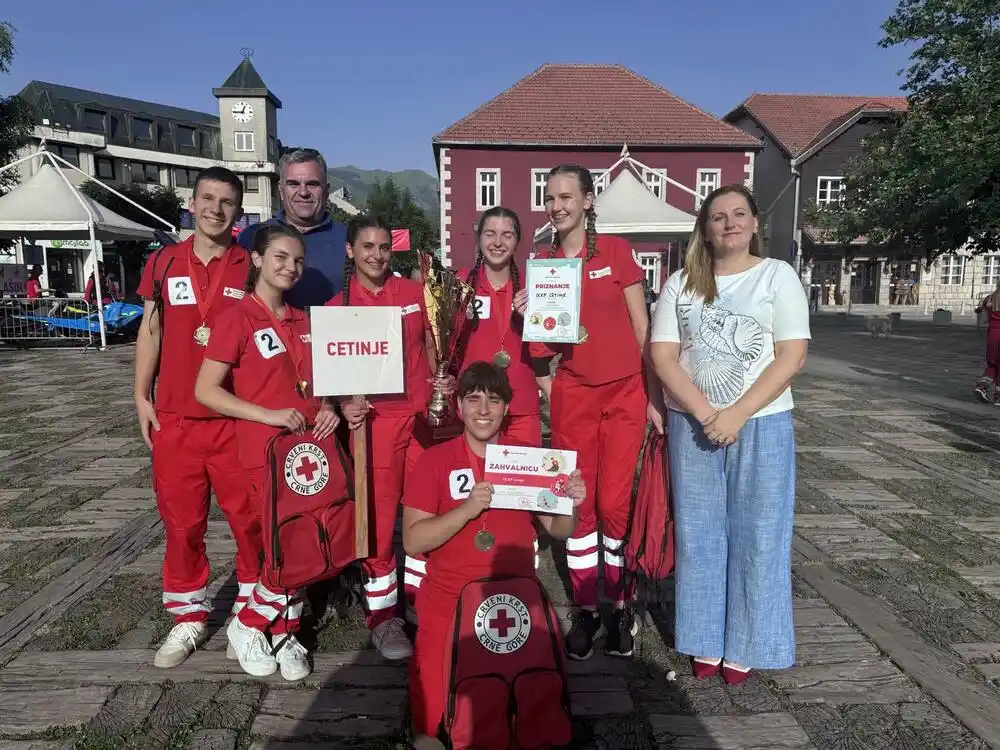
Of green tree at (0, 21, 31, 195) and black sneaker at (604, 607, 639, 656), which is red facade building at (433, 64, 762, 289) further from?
black sneaker at (604, 607, 639, 656)

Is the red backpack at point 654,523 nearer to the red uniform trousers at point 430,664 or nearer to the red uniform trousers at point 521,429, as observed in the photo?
the red uniform trousers at point 521,429

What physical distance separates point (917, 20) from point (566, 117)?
15.6 metres

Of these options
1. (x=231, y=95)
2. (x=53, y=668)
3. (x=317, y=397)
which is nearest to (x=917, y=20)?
(x=317, y=397)

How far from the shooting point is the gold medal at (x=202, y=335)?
313 centimetres

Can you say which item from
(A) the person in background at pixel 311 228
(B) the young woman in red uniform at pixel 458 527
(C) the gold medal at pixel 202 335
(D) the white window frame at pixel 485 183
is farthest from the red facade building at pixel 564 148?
(B) the young woman in red uniform at pixel 458 527

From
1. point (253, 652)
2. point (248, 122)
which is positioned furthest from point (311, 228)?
point (248, 122)

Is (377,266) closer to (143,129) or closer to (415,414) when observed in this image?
(415,414)

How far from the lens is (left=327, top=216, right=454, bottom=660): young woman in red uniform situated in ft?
10.9

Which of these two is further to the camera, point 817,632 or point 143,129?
point 143,129

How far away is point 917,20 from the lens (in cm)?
1830

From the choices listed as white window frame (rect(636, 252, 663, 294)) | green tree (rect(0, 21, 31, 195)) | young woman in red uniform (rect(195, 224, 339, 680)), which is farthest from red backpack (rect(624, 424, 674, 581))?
white window frame (rect(636, 252, 663, 294))

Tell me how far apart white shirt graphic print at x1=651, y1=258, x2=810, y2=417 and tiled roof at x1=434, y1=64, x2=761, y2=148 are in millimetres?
28809

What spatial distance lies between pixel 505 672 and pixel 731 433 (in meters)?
1.31

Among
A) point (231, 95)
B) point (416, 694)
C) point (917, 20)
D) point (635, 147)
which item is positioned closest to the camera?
point (416, 694)
